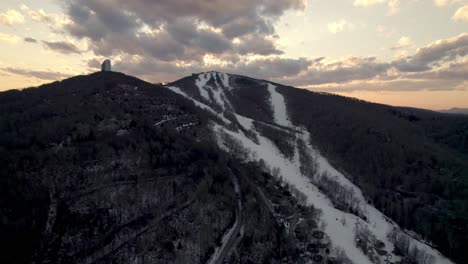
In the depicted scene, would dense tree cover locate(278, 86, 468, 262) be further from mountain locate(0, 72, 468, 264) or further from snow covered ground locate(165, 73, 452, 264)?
snow covered ground locate(165, 73, 452, 264)

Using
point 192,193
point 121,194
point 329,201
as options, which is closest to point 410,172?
point 329,201

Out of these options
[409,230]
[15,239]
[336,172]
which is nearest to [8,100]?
[15,239]

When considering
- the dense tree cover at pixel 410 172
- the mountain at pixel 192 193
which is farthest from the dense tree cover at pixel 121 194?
the dense tree cover at pixel 410 172

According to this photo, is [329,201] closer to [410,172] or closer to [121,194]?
[410,172]

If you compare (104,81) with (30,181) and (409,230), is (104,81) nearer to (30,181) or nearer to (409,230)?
(30,181)

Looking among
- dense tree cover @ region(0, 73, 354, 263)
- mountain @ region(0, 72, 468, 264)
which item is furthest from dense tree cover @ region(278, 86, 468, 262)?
dense tree cover @ region(0, 73, 354, 263)

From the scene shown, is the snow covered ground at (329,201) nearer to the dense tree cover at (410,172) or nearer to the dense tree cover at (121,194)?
the dense tree cover at (410,172)
